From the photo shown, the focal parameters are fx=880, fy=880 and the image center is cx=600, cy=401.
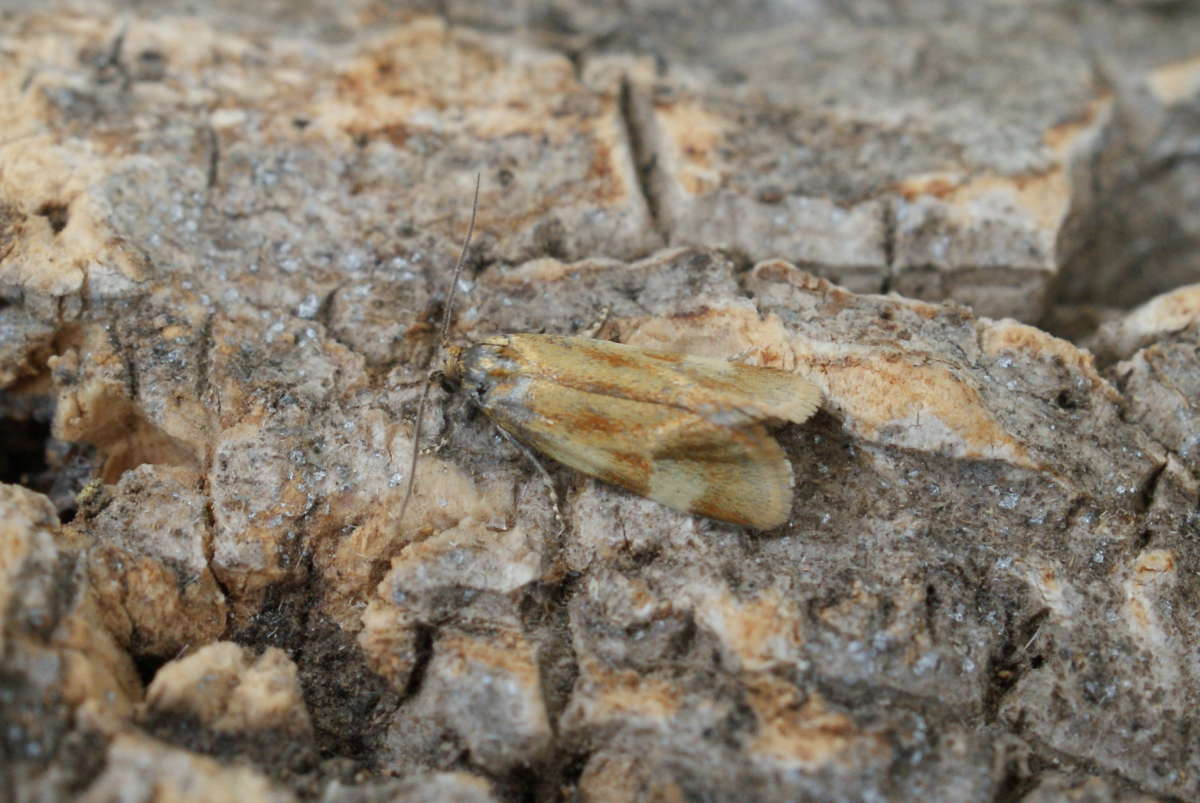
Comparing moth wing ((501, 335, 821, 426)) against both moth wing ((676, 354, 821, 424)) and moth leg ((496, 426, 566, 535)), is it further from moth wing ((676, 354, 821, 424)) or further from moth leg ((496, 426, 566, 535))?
moth leg ((496, 426, 566, 535))

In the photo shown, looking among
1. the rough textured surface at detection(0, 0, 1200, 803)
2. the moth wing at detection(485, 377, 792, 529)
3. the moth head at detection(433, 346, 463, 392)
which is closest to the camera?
the rough textured surface at detection(0, 0, 1200, 803)

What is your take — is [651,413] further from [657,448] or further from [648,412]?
[657,448]

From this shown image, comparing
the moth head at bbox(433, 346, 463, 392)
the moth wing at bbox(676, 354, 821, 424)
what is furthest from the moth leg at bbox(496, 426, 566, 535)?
the moth wing at bbox(676, 354, 821, 424)

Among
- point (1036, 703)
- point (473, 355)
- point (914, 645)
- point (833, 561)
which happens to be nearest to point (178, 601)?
point (473, 355)

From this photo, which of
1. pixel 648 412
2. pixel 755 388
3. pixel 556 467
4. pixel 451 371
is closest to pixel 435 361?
pixel 451 371

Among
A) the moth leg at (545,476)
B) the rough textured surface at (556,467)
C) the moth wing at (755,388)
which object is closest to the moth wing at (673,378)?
the moth wing at (755,388)

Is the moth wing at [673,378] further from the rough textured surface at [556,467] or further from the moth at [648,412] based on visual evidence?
the rough textured surface at [556,467]

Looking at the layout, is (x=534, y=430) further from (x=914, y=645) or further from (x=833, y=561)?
(x=914, y=645)
